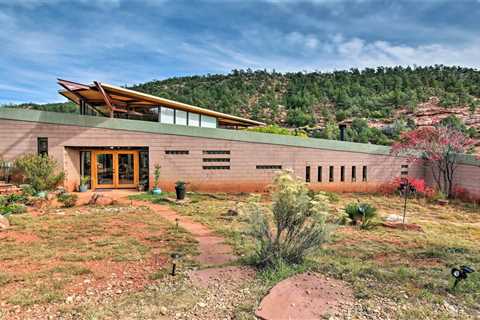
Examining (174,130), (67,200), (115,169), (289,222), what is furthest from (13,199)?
(289,222)

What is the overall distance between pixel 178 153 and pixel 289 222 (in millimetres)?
9798

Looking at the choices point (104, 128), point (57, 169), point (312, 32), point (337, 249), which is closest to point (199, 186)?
point (104, 128)

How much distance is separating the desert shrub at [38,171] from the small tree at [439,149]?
56.9ft

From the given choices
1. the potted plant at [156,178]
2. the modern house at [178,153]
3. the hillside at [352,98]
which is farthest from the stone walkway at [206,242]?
the hillside at [352,98]

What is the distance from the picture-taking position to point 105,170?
44.7 ft

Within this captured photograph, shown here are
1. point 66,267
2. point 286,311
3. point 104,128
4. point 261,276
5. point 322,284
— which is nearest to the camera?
point 286,311

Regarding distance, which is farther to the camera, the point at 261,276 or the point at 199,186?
the point at 199,186

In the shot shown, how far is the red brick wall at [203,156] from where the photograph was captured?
1166cm

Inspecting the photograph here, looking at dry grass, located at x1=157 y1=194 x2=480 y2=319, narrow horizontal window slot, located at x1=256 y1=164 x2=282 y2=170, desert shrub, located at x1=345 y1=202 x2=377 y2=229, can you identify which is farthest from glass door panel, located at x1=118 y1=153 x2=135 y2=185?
desert shrub, located at x1=345 y1=202 x2=377 y2=229

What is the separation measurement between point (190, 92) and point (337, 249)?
3351 centimetres

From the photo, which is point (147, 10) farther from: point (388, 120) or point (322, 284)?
point (388, 120)

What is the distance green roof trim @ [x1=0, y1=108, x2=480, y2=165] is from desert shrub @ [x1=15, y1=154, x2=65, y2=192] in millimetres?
1823

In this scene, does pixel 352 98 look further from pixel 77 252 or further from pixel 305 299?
pixel 77 252

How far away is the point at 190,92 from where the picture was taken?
1420 inches
